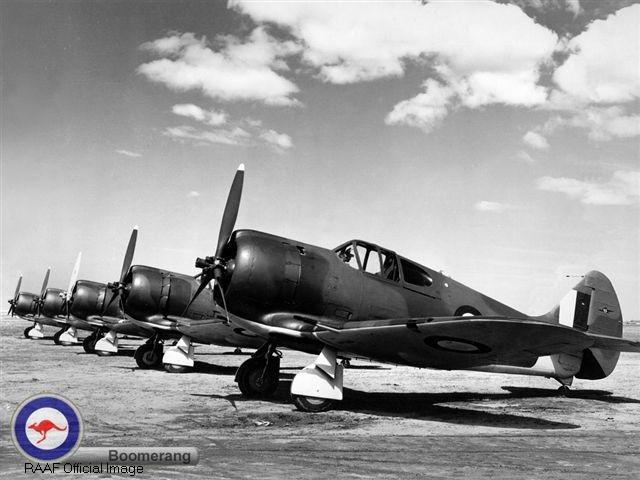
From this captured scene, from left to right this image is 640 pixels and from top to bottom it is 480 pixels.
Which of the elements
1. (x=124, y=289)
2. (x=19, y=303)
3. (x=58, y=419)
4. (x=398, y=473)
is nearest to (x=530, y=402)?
(x=398, y=473)

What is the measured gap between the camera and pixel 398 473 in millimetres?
4812

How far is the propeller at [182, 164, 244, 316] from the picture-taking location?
8.53 metres

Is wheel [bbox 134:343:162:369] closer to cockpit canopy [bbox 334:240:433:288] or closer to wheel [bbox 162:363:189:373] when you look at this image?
wheel [bbox 162:363:189:373]

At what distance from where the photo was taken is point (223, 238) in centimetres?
891

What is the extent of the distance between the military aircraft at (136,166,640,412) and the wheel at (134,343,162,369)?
694 cm

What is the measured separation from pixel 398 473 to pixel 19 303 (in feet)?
124

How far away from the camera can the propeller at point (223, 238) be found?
8531 millimetres

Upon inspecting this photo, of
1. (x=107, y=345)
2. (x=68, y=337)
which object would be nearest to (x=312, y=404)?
(x=107, y=345)

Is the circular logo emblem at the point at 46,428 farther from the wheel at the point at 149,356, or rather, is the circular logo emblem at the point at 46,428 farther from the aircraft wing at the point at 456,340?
the wheel at the point at 149,356

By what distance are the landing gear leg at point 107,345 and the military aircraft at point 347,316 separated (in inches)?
514

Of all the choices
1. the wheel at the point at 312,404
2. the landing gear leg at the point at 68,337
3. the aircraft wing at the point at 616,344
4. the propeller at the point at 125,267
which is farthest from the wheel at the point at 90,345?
the aircraft wing at the point at 616,344

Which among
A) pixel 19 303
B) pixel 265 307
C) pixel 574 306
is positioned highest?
pixel 574 306

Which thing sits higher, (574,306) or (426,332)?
(574,306)

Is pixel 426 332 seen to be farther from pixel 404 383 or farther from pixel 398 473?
pixel 404 383
